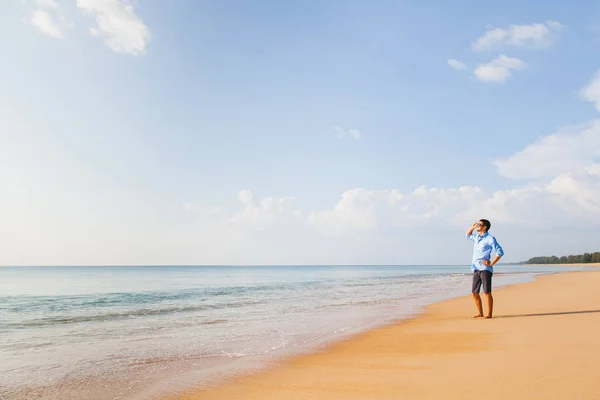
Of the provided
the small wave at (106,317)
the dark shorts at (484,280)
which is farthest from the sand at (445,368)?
the small wave at (106,317)

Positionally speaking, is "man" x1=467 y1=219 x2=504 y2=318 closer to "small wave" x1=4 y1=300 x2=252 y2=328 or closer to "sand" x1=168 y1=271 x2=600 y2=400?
"sand" x1=168 y1=271 x2=600 y2=400

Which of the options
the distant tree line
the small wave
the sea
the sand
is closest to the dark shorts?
the sand

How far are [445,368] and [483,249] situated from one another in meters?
5.58

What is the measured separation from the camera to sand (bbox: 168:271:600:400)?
4.02m

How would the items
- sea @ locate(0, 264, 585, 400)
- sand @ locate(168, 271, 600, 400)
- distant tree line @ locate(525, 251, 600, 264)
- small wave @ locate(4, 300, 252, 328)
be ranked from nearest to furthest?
1. sand @ locate(168, 271, 600, 400)
2. sea @ locate(0, 264, 585, 400)
3. small wave @ locate(4, 300, 252, 328)
4. distant tree line @ locate(525, 251, 600, 264)

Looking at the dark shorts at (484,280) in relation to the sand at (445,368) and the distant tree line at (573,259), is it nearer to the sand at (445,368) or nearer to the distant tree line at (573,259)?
the sand at (445,368)

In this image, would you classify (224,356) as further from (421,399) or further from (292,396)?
(421,399)

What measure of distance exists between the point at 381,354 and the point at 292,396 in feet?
8.05

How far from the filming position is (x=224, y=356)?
6465 millimetres

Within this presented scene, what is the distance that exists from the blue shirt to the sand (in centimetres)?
175

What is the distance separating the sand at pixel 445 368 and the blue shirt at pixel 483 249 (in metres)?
1.75

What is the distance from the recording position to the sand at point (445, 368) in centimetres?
402

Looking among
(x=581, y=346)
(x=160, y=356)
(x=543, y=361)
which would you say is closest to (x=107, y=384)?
(x=160, y=356)

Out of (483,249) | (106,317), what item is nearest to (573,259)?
(483,249)
